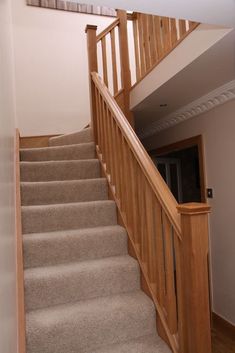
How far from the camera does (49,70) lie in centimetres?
406

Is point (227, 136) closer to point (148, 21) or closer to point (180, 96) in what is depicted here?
point (180, 96)

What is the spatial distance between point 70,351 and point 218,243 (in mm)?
1763

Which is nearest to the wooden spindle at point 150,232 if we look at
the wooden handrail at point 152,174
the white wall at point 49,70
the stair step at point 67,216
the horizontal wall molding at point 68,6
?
the wooden handrail at point 152,174

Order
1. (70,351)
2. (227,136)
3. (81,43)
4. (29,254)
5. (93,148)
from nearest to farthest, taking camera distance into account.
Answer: (70,351) < (29,254) < (227,136) < (93,148) < (81,43)

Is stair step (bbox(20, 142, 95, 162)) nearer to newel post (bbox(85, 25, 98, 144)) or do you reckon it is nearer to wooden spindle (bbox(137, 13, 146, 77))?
newel post (bbox(85, 25, 98, 144))

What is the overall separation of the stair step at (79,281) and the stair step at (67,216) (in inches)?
13.7

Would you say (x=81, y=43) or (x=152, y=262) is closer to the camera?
(x=152, y=262)

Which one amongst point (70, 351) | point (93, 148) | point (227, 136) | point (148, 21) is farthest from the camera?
point (93, 148)

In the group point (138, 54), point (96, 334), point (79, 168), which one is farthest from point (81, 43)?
point (96, 334)

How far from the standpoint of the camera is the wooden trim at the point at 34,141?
12.7 feet

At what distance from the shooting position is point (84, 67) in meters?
4.24

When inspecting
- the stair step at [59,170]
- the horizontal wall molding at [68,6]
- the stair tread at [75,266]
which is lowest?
the stair tread at [75,266]

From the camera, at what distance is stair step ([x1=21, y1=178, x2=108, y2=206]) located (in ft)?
8.21

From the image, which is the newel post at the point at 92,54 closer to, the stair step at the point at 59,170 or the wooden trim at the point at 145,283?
the stair step at the point at 59,170
